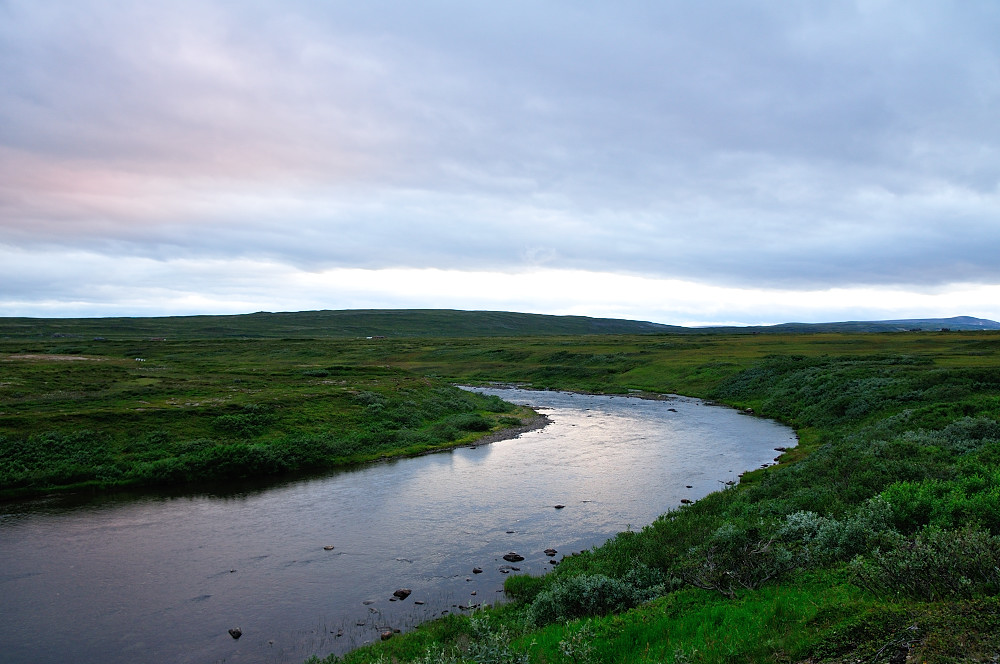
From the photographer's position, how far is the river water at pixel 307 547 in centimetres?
1822

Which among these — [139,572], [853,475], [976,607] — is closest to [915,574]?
[976,607]

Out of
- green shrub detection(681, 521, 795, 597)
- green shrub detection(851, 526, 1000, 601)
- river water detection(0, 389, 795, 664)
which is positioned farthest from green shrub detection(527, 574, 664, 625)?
green shrub detection(851, 526, 1000, 601)

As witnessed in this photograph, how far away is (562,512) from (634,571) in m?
12.3

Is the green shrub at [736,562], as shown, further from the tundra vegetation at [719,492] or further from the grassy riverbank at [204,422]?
the grassy riverbank at [204,422]

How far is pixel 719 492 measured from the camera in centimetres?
2925

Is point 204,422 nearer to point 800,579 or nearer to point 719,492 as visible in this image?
point 719,492

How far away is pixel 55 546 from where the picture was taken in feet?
82.2

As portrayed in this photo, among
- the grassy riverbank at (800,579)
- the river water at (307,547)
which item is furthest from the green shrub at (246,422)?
the grassy riverbank at (800,579)

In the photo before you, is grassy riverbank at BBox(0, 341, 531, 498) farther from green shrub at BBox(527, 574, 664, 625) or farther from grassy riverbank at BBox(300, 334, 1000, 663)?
green shrub at BBox(527, 574, 664, 625)

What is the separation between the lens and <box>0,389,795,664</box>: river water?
59.8 feet

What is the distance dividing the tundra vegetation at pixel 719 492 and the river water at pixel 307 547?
2875mm

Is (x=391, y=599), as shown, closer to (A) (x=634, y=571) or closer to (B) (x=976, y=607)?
(A) (x=634, y=571)

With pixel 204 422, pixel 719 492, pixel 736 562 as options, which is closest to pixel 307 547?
pixel 736 562

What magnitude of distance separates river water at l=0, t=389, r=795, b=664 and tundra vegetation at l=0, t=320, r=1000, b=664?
2875 mm
